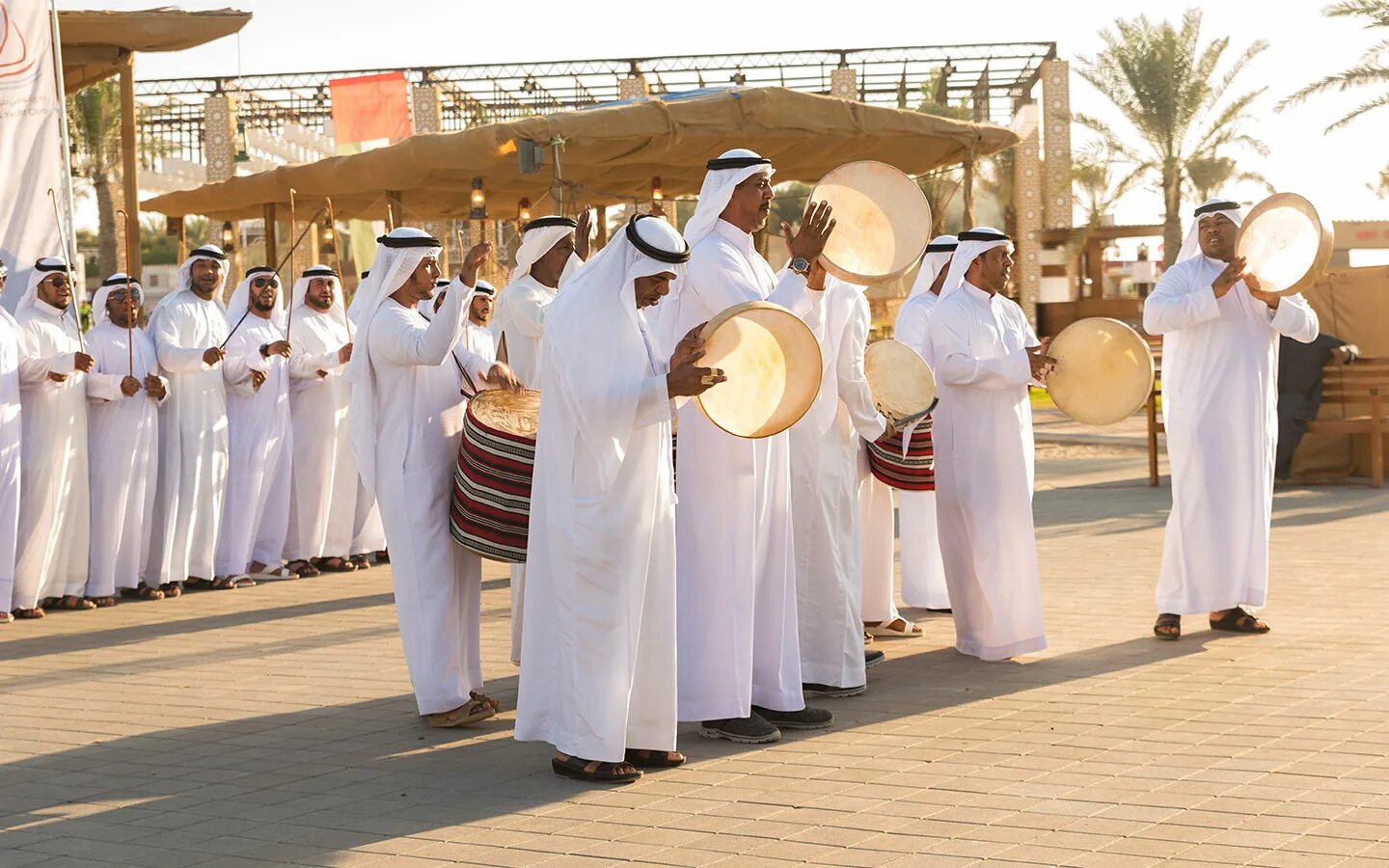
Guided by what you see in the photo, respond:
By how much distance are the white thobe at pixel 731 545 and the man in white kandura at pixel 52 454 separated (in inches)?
186

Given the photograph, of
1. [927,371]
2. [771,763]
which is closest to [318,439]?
[927,371]

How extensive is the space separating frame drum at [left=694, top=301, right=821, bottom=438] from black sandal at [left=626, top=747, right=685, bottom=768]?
3.56 ft

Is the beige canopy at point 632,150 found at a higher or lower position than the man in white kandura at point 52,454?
higher

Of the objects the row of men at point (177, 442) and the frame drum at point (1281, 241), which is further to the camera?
the row of men at point (177, 442)

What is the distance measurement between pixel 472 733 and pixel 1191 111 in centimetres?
2795

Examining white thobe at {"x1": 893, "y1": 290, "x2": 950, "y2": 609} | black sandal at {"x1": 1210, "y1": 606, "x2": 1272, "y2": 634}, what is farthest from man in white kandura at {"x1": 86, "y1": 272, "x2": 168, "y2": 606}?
black sandal at {"x1": 1210, "y1": 606, "x2": 1272, "y2": 634}

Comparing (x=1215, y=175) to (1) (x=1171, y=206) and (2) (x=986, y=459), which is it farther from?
(2) (x=986, y=459)

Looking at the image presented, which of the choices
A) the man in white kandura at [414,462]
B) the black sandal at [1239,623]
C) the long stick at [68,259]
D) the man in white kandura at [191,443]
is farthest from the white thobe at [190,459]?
the black sandal at [1239,623]

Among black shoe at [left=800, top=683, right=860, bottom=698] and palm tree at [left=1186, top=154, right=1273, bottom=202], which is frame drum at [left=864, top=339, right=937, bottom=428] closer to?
black shoe at [left=800, top=683, right=860, bottom=698]

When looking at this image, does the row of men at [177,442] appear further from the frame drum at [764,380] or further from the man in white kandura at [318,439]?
the frame drum at [764,380]

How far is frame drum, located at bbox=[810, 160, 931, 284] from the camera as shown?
6.38m

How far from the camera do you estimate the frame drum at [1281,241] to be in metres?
7.30

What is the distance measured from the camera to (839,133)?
38.7ft

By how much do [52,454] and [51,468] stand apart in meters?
0.08
